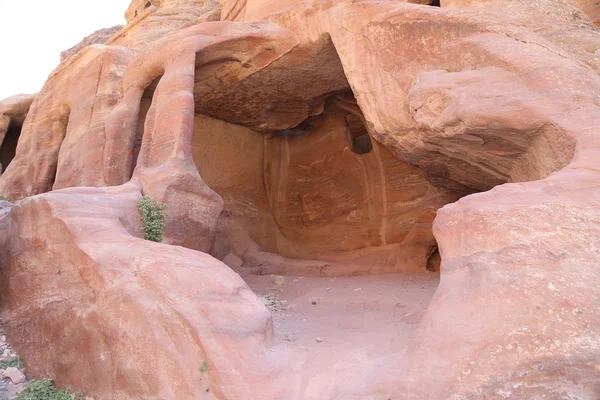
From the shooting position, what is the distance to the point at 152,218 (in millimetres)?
4707

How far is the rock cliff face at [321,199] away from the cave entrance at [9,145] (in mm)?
2781

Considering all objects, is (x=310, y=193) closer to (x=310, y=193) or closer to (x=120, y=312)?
(x=310, y=193)

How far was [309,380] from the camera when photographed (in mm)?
2803

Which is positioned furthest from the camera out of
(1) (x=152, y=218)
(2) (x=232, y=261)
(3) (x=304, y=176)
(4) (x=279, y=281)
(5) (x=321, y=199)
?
(3) (x=304, y=176)

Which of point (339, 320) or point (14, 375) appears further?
point (339, 320)

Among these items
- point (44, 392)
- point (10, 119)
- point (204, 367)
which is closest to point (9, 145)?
point (10, 119)

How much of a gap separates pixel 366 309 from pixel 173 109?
346 centimetres

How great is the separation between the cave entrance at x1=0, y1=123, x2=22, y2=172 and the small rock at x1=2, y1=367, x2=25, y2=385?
1025 cm

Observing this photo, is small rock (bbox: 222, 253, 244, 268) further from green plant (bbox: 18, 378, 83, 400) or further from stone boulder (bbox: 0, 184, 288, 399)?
green plant (bbox: 18, 378, 83, 400)

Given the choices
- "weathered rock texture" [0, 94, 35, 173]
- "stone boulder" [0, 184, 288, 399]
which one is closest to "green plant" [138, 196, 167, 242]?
"stone boulder" [0, 184, 288, 399]

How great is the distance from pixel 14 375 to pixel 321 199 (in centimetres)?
641

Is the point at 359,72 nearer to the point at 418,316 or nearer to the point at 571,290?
the point at 418,316

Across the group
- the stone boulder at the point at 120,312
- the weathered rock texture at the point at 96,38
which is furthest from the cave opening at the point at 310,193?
the weathered rock texture at the point at 96,38

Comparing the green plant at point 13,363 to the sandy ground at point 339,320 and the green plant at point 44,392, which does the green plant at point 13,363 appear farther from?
the sandy ground at point 339,320
